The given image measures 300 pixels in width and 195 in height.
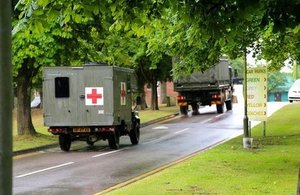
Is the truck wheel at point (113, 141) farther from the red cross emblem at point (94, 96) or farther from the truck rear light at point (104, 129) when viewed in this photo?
the red cross emblem at point (94, 96)

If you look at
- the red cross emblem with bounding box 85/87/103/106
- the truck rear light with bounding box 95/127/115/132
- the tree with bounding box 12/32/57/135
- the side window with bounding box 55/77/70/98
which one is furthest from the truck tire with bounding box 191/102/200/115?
the truck rear light with bounding box 95/127/115/132

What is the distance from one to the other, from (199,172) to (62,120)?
30.8 feet

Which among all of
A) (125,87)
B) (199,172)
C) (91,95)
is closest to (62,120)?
(91,95)

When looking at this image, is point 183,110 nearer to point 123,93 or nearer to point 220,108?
point 220,108

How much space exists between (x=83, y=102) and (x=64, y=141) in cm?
164

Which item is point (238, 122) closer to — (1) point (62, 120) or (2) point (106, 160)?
(1) point (62, 120)

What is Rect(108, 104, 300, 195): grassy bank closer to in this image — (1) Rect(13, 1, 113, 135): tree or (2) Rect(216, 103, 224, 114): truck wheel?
(1) Rect(13, 1, 113, 135): tree

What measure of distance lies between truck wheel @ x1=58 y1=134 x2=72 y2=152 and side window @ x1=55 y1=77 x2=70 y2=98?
1.46m

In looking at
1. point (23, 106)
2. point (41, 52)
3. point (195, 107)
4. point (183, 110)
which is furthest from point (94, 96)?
point (195, 107)

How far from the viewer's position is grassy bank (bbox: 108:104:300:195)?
989cm

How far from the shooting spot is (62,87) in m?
20.7

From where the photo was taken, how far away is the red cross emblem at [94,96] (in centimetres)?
2042

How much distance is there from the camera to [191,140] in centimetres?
2302

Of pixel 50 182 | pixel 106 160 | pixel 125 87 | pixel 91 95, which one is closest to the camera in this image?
pixel 50 182
